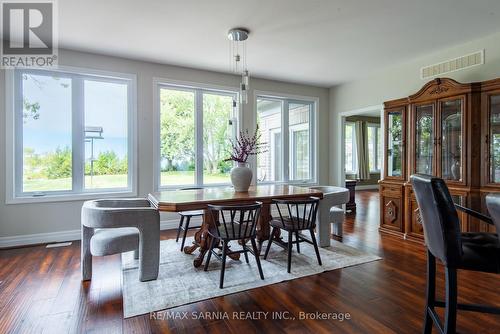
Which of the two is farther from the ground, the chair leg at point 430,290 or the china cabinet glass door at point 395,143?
the china cabinet glass door at point 395,143

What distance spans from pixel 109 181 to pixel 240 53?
278 cm

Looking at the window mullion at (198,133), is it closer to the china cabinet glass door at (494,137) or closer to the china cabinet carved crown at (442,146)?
the china cabinet carved crown at (442,146)

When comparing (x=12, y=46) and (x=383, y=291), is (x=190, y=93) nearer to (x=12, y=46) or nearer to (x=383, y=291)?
(x=12, y=46)

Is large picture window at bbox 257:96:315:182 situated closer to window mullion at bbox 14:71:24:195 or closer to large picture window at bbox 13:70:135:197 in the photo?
large picture window at bbox 13:70:135:197

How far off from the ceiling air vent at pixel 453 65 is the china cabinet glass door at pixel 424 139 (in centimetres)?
62

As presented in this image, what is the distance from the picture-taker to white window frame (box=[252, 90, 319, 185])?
5.55 metres

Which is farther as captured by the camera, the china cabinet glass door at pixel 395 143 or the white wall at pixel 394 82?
the china cabinet glass door at pixel 395 143

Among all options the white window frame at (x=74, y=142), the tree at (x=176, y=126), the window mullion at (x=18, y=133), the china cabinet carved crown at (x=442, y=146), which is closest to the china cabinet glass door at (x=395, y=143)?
the china cabinet carved crown at (x=442, y=146)

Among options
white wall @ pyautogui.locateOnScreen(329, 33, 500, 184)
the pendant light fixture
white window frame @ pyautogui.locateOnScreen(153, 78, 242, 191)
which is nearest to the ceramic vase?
the pendant light fixture

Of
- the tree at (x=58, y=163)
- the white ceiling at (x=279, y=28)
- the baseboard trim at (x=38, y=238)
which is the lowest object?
the baseboard trim at (x=38, y=238)

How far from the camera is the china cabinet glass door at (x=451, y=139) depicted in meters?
3.54

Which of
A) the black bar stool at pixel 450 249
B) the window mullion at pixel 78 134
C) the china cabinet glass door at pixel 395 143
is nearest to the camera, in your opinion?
the black bar stool at pixel 450 249

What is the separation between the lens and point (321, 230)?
358 centimetres

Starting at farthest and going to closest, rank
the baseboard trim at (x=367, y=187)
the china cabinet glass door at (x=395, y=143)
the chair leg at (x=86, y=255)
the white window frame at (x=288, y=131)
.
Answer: the baseboard trim at (x=367, y=187) < the white window frame at (x=288, y=131) < the china cabinet glass door at (x=395, y=143) < the chair leg at (x=86, y=255)
